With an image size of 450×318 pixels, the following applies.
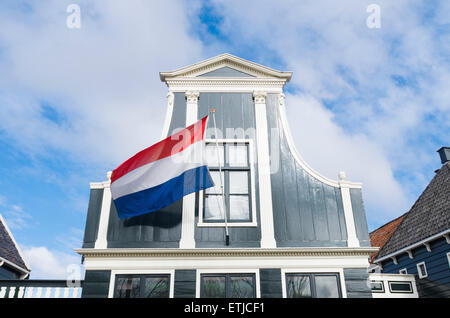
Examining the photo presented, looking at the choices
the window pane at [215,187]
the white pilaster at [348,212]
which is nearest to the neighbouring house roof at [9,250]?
the window pane at [215,187]

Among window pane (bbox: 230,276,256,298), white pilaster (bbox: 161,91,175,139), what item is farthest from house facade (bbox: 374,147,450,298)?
white pilaster (bbox: 161,91,175,139)

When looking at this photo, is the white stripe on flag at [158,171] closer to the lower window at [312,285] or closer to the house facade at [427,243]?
the lower window at [312,285]

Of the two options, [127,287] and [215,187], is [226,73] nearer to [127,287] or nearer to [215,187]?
[215,187]

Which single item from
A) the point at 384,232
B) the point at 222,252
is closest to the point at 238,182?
the point at 222,252

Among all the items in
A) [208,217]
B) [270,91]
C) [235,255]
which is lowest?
[235,255]

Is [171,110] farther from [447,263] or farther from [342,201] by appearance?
[447,263]

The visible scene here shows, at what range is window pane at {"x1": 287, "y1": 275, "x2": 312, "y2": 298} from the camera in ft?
31.1

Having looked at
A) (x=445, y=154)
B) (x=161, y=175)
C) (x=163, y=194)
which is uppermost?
(x=445, y=154)

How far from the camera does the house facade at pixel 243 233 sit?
9555 millimetres

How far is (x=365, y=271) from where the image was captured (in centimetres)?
967

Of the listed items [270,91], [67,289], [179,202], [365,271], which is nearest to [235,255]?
[179,202]

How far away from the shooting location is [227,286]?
374 inches

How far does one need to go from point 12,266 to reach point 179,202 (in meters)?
10.4

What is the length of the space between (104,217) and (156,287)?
2467mm
